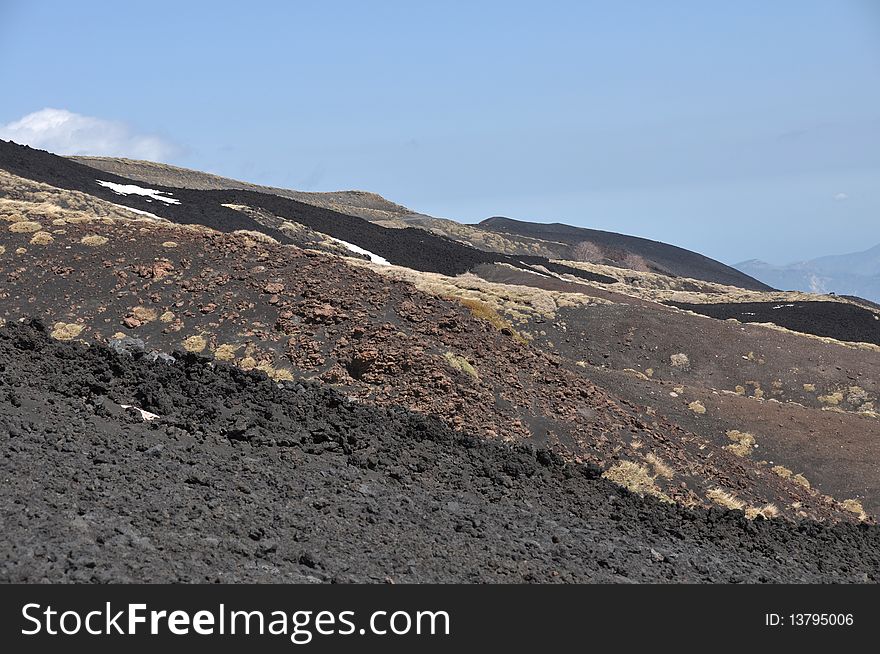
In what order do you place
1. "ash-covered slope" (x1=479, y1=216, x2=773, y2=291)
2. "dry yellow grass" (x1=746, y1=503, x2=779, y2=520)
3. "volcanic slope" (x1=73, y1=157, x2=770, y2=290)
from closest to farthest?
"dry yellow grass" (x1=746, y1=503, x2=779, y2=520) → "volcanic slope" (x1=73, y1=157, x2=770, y2=290) → "ash-covered slope" (x1=479, y1=216, x2=773, y2=291)

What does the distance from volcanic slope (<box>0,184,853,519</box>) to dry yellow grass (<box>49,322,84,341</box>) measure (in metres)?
0.04

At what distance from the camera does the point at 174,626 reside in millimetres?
7387

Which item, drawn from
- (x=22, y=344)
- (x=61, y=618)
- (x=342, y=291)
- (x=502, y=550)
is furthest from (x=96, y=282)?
(x=61, y=618)

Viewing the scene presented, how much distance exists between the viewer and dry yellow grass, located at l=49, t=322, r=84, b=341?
65.0 feet

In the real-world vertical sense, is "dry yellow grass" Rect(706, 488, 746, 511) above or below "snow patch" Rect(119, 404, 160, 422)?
below

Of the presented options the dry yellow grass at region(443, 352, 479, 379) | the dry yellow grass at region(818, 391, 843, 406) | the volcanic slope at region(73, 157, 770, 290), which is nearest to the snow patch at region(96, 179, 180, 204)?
the volcanic slope at region(73, 157, 770, 290)

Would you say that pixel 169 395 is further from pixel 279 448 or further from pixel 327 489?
pixel 327 489

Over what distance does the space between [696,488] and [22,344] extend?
13.9 meters

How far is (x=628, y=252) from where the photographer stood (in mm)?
129375

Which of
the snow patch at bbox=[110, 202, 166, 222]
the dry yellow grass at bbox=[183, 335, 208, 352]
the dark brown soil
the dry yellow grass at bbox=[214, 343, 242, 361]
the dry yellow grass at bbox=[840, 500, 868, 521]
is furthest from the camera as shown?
the snow patch at bbox=[110, 202, 166, 222]

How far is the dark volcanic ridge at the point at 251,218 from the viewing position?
56.7m

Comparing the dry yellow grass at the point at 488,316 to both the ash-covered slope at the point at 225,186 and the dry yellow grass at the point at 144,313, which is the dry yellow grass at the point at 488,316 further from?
the ash-covered slope at the point at 225,186

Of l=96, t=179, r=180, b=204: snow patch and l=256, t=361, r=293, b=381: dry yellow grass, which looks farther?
l=96, t=179, r=180, b=204: snow patch

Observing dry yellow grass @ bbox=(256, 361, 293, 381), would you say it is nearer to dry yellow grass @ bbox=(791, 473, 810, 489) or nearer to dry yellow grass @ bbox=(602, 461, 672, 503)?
dry yellow grass @ bbox=(602, 461, 672, 503)
